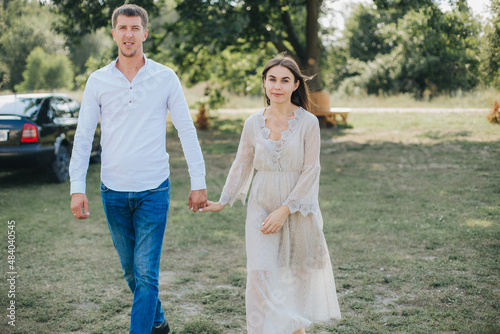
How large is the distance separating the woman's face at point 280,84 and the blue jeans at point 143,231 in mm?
963

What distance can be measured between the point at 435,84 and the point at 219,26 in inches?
1004

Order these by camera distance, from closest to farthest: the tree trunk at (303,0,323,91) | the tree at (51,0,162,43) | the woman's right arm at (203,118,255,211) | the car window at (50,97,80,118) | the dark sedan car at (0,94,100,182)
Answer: the woman's right arm at (203,118,255,211) → the dark sedan car at (0,94,100,182) → the car window at (50,97,80,118) → the tree at (51,0,162,43) → the tree trunk at (303,0,323,91)

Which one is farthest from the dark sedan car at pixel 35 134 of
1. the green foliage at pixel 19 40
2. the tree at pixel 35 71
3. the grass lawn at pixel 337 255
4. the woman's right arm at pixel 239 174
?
the tree at pixel 35 71

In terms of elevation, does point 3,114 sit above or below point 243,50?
below

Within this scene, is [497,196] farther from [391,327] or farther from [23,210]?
[23,210]

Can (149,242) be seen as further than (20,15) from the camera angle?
No

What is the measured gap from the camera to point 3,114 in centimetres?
895

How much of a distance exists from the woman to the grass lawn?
0.77 m

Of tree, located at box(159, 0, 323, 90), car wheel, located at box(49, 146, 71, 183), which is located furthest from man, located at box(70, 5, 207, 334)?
tree, located at box(159, 0, 323, 90)

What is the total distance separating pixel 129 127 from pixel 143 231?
27.0 inches

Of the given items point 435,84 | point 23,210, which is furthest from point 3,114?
point 435,84

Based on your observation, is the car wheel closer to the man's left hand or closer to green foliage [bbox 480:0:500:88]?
the man's left hand

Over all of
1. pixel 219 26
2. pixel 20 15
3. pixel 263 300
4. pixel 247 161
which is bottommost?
pixel 263 300

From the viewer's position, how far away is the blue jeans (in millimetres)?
3197
